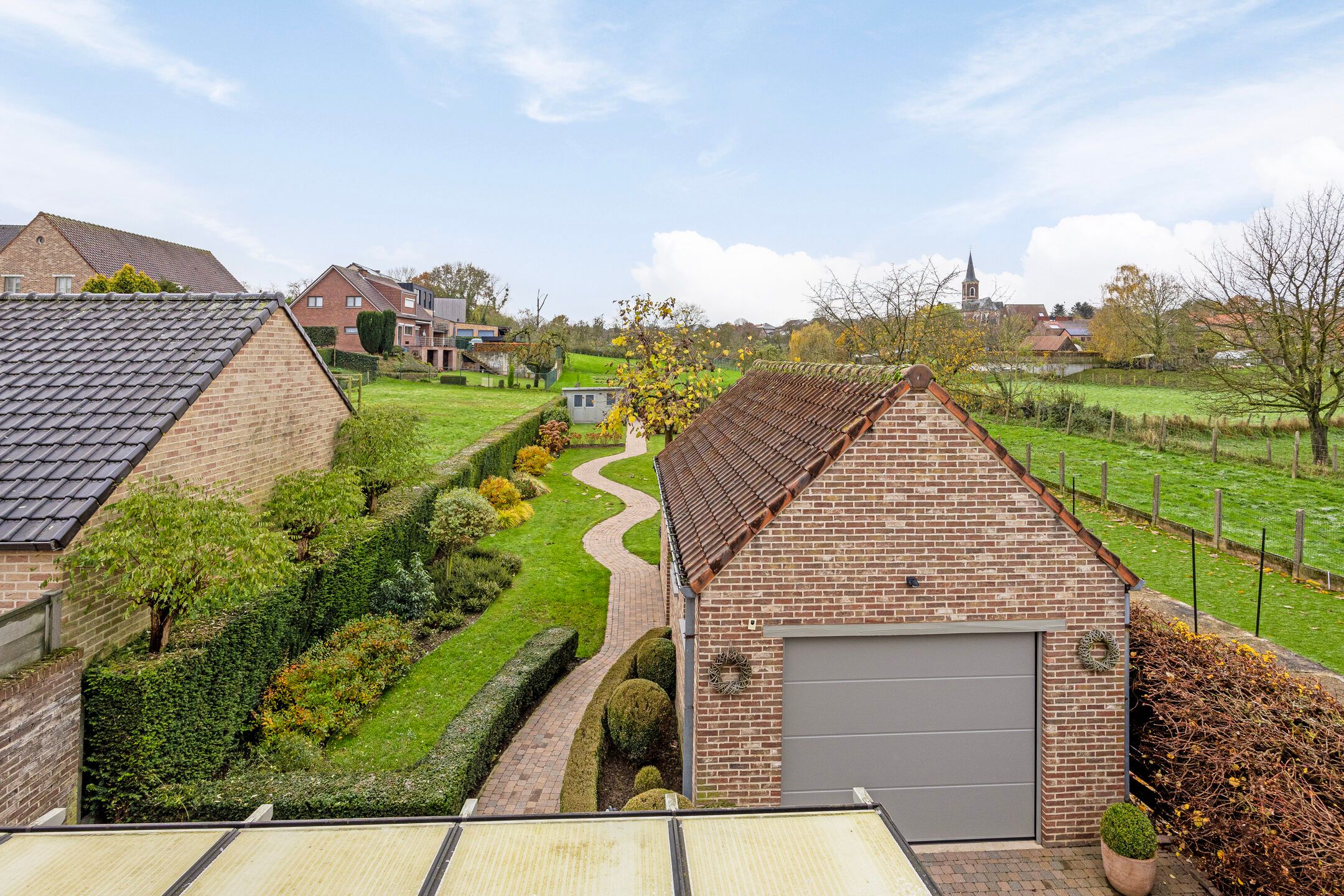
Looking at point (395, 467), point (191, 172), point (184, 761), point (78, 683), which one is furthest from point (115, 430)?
point (191, 172)

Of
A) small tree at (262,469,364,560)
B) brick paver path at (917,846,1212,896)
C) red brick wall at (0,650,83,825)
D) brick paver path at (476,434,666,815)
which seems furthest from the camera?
small tree at (262,469,364,560)

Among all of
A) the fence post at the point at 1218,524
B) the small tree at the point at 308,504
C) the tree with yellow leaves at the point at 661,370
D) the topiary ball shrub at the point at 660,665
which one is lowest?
the topiary ball shrub at the point at 660,665

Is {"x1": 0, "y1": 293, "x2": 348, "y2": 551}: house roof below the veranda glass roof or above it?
above

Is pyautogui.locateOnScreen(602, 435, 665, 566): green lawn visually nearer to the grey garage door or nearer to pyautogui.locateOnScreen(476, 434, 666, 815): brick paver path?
pyautogui.locateOnScreen(476, 434, 666, 815): brick paver path

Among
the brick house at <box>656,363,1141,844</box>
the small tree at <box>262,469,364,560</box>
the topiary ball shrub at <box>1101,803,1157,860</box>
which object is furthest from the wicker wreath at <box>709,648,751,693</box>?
the small tree at <box>262,469,364,560</box>

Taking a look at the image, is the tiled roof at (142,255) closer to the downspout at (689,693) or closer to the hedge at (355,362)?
the hedge at (355,362)

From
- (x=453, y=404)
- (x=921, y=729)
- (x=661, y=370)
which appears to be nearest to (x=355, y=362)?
(x=453, y=404)

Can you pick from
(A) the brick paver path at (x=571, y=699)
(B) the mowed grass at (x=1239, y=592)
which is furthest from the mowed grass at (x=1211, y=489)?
(A) the brick paver path at (x=571, y=699)

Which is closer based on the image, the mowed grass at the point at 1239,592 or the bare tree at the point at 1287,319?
the mowed grass at the point at 1239,592
